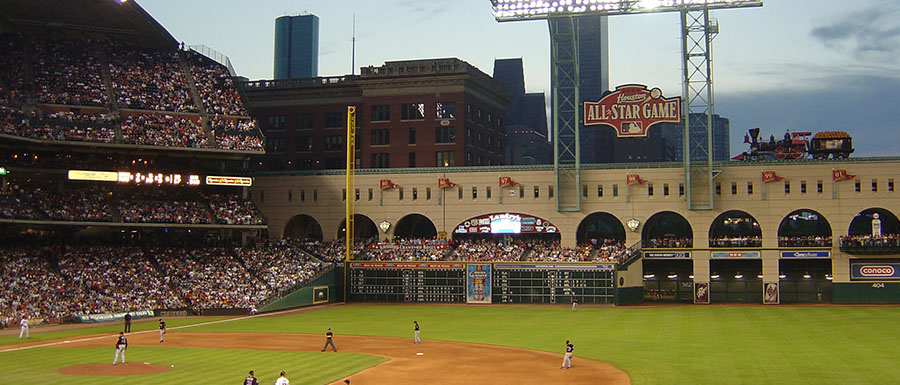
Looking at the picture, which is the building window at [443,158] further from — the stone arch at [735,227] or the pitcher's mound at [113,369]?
the pitcher's mound at [113,369]

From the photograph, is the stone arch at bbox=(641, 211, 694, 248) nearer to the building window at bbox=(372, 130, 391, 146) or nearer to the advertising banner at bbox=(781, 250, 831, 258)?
the advertising banner at bbox=(781, 250, 831, 258)

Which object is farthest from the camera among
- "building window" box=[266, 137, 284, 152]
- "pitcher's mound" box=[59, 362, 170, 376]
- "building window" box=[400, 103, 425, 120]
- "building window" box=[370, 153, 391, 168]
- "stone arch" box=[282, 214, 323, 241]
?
"building window" box=[266, 137, 284, 152]

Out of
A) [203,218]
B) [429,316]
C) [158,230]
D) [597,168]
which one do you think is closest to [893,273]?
[597,168]

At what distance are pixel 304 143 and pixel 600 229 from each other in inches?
1557

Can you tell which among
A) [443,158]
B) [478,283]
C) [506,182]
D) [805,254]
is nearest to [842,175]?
[805,254]

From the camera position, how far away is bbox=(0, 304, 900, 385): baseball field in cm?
3753

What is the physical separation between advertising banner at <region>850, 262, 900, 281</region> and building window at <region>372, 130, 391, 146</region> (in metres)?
51.4

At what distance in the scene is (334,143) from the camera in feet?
338

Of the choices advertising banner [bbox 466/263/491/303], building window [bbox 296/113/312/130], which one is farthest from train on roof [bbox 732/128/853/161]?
building window [bbox 296/113/312/130]

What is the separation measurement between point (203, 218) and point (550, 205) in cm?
3395

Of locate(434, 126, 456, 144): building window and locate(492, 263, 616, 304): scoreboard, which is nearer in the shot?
locate(492, 263, 616, 304): scoreboard

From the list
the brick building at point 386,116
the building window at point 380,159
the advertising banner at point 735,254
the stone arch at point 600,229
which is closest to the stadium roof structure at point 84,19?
the brick building at point 386,116

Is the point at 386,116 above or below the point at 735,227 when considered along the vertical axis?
above

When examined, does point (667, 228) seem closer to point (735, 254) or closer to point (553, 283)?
point (735, 254)
